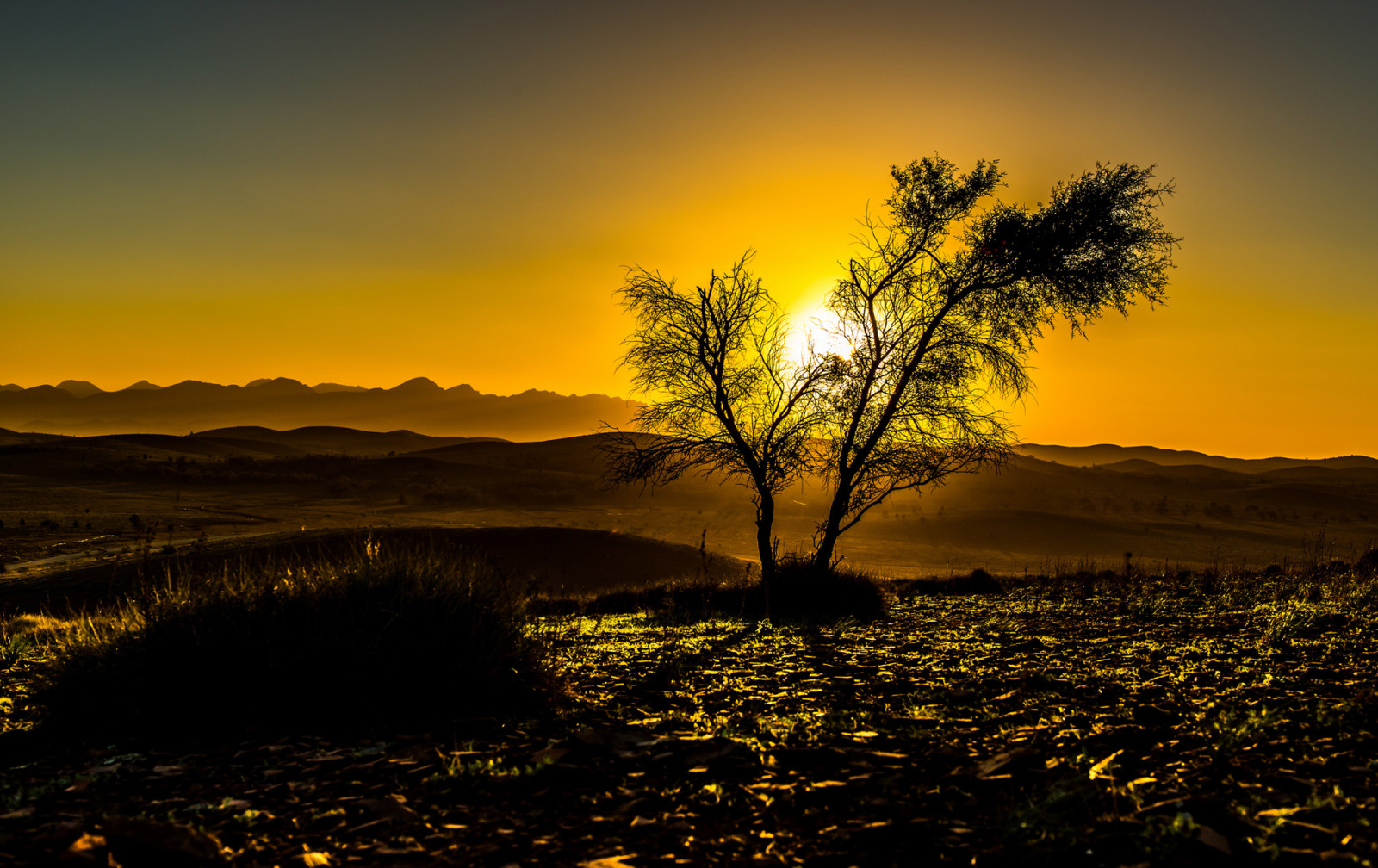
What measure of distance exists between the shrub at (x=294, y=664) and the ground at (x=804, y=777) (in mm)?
314

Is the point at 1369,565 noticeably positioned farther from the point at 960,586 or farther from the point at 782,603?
the point at 782,603

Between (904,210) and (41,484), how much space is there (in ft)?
181

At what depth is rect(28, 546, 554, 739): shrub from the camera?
4.70 meters

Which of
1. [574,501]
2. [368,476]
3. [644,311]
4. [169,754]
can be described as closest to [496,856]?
[169,754]

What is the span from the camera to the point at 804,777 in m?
3.73

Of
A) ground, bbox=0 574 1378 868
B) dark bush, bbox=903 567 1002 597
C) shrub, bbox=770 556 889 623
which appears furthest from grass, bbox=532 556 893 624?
ground, bbox=0 574 1378 868

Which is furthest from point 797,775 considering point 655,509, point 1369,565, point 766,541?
point 655,509

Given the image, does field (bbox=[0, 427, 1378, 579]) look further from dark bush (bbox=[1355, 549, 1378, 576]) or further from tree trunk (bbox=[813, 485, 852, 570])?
tree trunk (bbox=[813, 485, 852, 570])

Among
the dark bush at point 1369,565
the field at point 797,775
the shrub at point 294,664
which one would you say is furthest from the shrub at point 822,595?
the dark bush at point 1369,565

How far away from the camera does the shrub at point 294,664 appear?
4.70 meters

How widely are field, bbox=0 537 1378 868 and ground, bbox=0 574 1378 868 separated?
0.01 metres

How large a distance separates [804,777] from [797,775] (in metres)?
0.04

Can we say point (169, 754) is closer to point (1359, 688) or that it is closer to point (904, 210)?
point (1359, 688)

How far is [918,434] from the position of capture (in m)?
12.7
